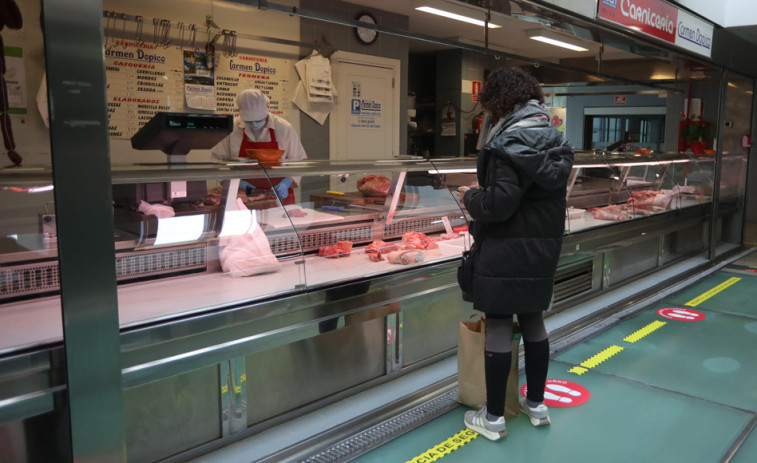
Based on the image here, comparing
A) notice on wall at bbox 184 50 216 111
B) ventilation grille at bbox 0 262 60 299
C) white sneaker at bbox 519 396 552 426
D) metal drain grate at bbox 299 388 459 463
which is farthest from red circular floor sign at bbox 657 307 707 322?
ventilation grille at bbox 0 262 60 299

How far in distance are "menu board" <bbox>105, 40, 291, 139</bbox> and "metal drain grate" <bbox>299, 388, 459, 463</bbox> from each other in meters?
3.31

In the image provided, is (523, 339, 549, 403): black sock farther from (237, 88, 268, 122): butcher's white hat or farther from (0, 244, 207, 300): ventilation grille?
(237, 88, 268, 122): butcher's white hat

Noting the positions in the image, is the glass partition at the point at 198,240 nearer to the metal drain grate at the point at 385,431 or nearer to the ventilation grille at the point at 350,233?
the ventilation grille at the point at 350,233

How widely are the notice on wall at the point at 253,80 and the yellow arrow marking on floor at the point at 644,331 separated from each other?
398 cm

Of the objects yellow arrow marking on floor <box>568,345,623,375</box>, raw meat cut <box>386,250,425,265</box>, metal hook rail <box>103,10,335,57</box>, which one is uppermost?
metal hook rail <box>103,10,335,57</box>

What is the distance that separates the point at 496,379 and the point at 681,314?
306cm

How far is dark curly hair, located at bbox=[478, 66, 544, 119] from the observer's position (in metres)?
2.84

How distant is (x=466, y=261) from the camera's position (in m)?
2.98

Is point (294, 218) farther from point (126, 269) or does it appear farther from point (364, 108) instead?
point (364, 108)

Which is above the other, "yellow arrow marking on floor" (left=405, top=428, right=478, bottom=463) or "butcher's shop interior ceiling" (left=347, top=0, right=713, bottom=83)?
"butcher's shop interior ceiling" (left=347, top=0, right=713, bottom=83)

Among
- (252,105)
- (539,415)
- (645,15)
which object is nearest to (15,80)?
(252,105)

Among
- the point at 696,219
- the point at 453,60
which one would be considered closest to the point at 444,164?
the point at 696,219

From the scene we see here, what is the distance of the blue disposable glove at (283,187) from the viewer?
120 inches

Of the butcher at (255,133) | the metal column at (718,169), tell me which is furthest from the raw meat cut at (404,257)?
the metal column at (718,169)
